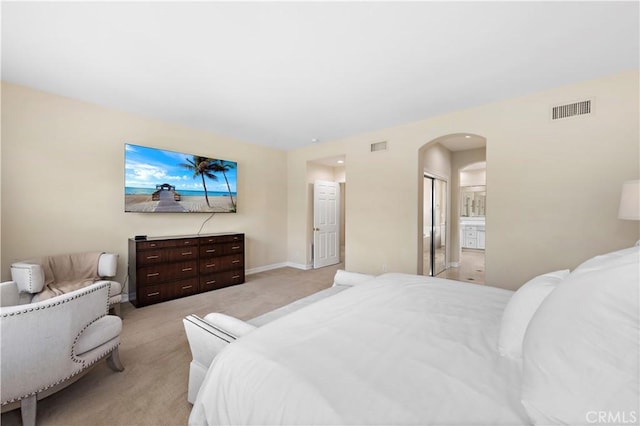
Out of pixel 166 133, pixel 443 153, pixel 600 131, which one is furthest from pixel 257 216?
pixel 600 131

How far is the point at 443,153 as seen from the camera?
524 cm

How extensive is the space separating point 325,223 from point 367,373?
5.01 metres

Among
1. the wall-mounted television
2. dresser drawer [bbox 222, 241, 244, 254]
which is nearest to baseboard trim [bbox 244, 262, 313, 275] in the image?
dresser drawer [bbox 222, 241, 244, 254]

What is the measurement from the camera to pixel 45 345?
1.35m

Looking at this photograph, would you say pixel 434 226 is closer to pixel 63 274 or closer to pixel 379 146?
pixel 379 146

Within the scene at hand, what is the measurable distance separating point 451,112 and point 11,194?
5.43m

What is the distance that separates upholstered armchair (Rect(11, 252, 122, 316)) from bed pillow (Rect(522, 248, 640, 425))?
305cm

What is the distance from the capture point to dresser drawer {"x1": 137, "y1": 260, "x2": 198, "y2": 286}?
129 inches

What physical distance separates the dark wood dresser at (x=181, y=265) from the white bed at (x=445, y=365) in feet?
9.14

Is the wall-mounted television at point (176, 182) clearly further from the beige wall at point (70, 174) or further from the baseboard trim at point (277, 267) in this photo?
the baseboard trim at point (277, 267)

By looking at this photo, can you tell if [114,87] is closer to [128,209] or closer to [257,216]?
[128,209]

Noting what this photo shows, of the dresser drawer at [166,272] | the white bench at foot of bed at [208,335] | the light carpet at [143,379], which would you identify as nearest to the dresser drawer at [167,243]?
the dresser drawer at [166,272]

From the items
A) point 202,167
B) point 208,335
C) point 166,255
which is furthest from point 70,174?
point 208,335

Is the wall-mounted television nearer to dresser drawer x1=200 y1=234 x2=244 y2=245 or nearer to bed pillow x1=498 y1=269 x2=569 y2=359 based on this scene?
dresser drawer x1=200 y1=234 x2=244 y2=245
